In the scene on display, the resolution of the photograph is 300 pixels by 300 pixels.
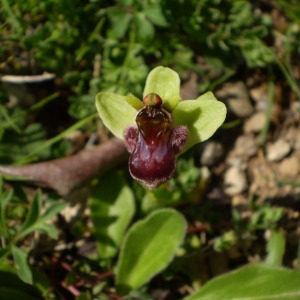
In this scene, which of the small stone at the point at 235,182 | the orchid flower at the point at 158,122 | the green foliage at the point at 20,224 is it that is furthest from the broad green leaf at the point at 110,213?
the orchid flower at the point at 158,122

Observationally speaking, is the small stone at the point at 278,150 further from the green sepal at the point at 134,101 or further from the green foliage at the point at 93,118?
the green sepal at the point at 134,101

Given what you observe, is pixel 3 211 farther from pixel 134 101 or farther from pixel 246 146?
pixel 246 146

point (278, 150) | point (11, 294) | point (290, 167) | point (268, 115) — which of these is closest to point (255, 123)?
point (268, 115)

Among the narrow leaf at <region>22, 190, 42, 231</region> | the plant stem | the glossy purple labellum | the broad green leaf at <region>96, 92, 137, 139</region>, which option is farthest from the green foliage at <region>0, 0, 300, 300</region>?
the glossy purple labellum

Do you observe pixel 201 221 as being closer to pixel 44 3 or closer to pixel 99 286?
pixel 99 286

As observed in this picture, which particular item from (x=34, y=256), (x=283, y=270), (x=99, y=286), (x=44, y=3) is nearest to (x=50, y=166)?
(x=34, y=256)

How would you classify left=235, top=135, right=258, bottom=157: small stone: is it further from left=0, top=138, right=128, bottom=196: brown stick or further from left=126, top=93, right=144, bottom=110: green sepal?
left=126, top=93, right=144, bottom=110: green sepal
